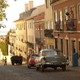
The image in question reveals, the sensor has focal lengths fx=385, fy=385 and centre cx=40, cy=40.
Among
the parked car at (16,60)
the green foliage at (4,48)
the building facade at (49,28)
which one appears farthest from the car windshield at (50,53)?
the green foliage at (4,48)

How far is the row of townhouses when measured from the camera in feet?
130

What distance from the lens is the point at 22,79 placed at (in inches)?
909

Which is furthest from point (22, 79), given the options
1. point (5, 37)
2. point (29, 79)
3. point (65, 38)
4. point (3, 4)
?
point (5, 37)

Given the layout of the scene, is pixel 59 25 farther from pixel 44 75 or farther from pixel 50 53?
pixel 44 75

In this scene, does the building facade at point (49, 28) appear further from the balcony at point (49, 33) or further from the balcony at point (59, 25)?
the balcony at point (59, 25)

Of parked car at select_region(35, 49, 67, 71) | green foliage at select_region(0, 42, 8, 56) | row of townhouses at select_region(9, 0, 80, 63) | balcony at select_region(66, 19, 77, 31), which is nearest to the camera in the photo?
parked car at select_region(35, 49, 67, 71)

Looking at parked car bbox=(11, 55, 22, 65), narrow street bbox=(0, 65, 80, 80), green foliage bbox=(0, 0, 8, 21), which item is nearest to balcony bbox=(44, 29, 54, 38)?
parked car bbox=(11, 55, 22, 65)

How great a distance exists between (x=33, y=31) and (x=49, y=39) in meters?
17.1

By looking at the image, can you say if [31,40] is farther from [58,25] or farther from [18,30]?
[58,25]

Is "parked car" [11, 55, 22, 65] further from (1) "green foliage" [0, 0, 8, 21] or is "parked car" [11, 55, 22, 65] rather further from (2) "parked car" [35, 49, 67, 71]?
(1) "green foliage" [0, 0, 8, 21]

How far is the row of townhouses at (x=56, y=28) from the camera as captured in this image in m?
39.8

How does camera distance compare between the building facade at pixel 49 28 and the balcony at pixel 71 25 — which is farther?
the building facade at pixel 49 28

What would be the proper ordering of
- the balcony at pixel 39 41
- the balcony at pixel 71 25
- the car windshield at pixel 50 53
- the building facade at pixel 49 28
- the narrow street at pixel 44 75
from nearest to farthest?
the narrow street at pixel 44 75 < the car windshield at pixel 50 53 < the balcony at pixel 71 25 < the building facade at pixel 49 28 < the balcony at pixel 39 41

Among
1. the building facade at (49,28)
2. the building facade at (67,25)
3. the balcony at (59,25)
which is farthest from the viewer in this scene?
the building facade at (49,28)
